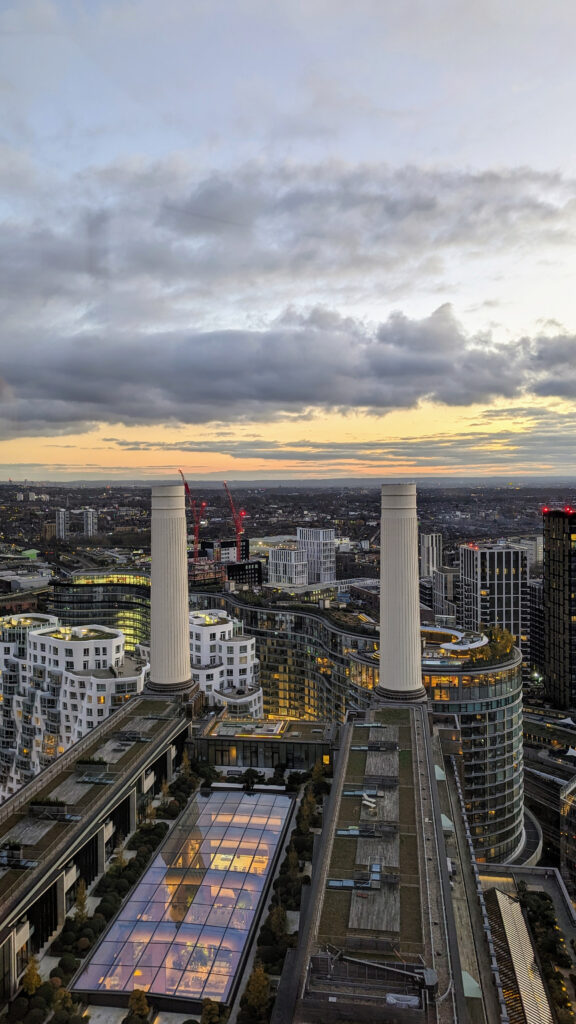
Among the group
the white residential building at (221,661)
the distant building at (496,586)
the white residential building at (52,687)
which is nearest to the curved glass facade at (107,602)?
the white residential building at (52,687)

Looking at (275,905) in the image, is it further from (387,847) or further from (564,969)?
(564,969)

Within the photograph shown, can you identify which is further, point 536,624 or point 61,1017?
point 536,624

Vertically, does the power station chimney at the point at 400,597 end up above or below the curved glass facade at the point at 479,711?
above

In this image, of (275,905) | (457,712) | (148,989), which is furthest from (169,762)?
(457,712)

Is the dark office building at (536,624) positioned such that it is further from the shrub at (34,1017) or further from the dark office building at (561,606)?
the shrub at (34,1017)

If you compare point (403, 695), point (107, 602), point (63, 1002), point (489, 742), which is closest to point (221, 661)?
point (403, 695)

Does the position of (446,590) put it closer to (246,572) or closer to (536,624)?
(536,624)
